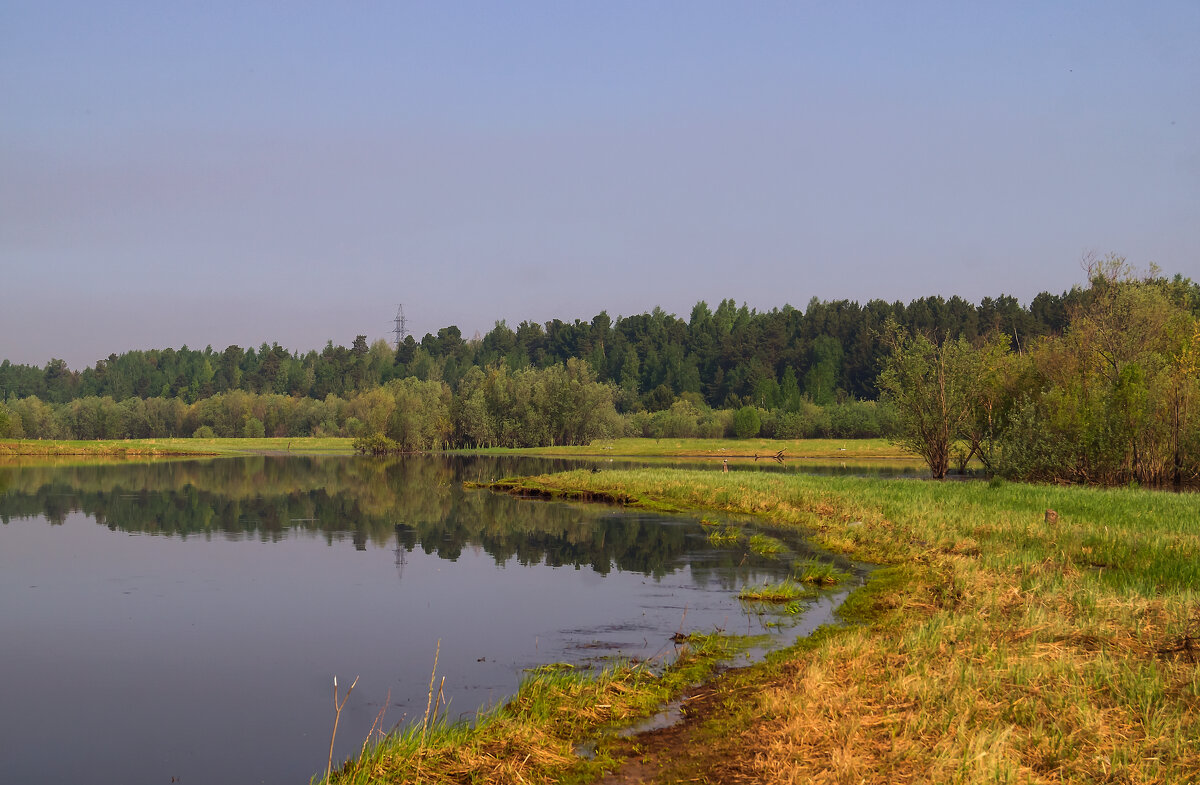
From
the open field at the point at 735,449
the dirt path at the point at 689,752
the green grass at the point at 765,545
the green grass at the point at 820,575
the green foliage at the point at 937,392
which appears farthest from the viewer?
the open field at the point at 735,449

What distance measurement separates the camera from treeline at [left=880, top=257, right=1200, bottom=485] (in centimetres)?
4962

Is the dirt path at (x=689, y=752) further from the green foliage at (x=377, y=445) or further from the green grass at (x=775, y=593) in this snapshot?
the green foliage at (x=377, y=445)

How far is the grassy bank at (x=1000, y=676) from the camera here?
9898mm

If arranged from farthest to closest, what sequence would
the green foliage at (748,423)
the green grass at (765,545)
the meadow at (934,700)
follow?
1. the green foliage at (748,423)
2. the green grass at (765,545)
3. the meadow at (934,700)

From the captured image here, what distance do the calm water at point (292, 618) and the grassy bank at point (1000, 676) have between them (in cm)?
382

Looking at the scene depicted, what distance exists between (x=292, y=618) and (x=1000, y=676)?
16.3 metres

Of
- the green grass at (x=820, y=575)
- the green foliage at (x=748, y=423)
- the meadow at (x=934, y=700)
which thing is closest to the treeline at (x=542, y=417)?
the green foliage at (x=748, y=423)

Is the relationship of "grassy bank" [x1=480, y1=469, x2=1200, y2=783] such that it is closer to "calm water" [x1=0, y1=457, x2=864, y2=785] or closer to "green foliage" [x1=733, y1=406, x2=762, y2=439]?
"calm water" [x1=0, y1=457, x2=864, y2=785]

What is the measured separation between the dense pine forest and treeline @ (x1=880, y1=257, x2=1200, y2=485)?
12 centimetres

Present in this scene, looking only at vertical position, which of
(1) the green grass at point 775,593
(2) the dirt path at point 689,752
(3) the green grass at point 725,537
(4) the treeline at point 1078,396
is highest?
(4) the treeline at point 1078,396

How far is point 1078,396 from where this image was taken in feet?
165

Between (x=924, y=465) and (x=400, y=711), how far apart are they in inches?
3451

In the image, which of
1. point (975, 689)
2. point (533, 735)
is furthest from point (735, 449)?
point (533, 735)

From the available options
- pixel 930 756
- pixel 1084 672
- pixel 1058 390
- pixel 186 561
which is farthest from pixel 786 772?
pixel 1058 390
